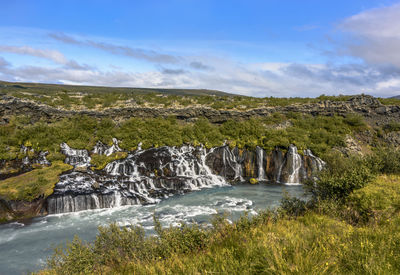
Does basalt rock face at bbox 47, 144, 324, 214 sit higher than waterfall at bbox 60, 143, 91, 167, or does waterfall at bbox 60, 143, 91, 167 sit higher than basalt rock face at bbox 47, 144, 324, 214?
waterfall at bbox 60, 143, 91, 167

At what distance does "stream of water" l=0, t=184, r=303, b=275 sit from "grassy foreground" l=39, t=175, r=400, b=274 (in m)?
2.26

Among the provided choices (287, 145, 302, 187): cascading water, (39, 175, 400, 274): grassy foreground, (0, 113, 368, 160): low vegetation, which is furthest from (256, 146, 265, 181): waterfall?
(39, 175, 400, 274): grassy foreground

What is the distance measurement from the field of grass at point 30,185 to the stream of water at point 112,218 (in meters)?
2.14

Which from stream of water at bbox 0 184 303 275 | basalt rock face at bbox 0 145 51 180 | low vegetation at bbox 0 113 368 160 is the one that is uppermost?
low vegetation at bbox 0 113 368 160

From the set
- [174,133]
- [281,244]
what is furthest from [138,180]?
[281,244]

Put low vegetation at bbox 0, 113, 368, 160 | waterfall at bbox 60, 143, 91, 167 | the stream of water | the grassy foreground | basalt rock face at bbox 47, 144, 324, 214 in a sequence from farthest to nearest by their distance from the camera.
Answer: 1. low vegetation at bbox 0, 113, 368, 160
2. waterfall at bbox 60, 143, 91, 167
3. basalt rock face at bbox 47, 144, 324, 214
4. the stream of water
5. the grassy foreground

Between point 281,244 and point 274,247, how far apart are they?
0.48m

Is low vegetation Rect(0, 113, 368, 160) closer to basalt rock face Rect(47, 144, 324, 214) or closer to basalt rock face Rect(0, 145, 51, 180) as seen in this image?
basalt rock face Rect(0, 145, 51, 180)

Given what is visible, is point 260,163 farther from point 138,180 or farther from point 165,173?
point 138,180

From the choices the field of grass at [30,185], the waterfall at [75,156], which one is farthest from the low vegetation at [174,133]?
the field of grass at [30,185]

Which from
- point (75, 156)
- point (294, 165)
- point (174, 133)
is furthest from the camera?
point (174, 133)

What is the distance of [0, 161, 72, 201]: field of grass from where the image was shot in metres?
16.5

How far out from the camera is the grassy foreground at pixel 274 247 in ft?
14.4

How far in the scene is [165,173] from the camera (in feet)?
75.8
